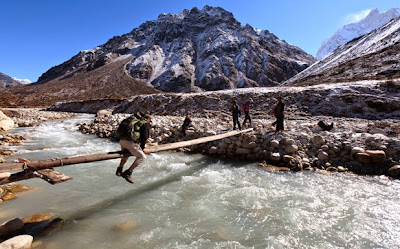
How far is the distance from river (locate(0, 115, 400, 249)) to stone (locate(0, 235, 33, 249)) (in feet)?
1.00

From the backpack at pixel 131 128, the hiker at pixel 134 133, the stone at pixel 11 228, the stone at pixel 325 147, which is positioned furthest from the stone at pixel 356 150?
the stone at pixel 11 228

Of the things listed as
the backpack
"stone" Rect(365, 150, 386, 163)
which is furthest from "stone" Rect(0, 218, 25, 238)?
"stone" Rect(365, 150, 386, 163)

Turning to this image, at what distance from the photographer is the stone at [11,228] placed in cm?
430

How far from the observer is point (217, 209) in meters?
5.77

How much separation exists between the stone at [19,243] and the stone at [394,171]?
34.2 feet

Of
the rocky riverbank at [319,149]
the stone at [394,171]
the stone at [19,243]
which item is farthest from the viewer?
the rocky riverbank at [319,149]

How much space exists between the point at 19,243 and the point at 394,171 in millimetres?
10597

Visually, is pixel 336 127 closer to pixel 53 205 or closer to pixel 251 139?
pixel 251 139

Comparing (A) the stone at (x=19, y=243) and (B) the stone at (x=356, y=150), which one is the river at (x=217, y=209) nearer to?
(A) the stone at (x=19, y=243)

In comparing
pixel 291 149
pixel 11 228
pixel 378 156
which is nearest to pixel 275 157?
pixel 291 149

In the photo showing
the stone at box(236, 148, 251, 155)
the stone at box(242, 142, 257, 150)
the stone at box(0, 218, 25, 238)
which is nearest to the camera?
the stone at box(0, 218, 25, 238)

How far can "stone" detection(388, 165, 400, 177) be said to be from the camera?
25.1ft

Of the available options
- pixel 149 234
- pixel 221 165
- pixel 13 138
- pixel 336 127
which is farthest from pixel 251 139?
pixel 13 138

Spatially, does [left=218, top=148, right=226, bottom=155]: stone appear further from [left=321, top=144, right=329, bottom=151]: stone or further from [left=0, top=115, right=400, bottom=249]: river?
[left=321, top=144, right=329, bottom=151]: stone
